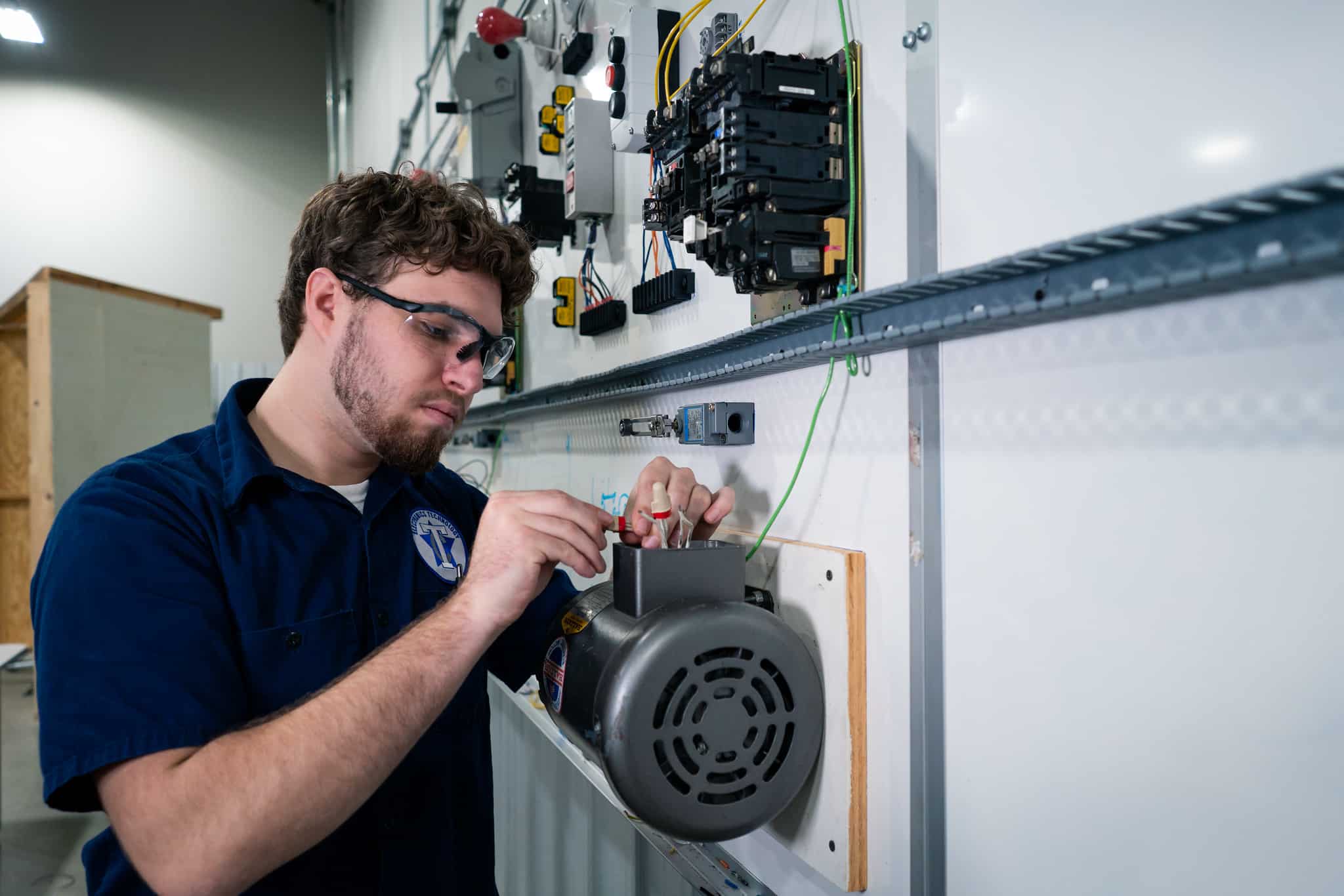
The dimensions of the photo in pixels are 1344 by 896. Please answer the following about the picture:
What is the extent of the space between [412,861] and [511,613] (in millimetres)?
479

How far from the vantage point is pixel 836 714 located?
37.9 inches

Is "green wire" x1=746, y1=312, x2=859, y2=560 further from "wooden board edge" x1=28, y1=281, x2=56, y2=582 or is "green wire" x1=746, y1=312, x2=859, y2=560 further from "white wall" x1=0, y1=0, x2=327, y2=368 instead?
"white wall" x1=0, y1=0, x2=327, y2=368

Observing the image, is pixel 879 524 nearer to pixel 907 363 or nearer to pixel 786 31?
pixel 907 363

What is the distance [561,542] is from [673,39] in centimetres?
95

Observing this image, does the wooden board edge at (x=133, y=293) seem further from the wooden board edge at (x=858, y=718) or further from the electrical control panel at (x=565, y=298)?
the wooden board edge at (x=858, y=718)

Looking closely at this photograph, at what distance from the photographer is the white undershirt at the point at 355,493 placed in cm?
122

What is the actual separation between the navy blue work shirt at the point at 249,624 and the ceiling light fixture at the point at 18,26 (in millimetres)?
6169

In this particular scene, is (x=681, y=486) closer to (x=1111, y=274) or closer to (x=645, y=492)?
(x=645, y=492)

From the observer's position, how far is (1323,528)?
522mm

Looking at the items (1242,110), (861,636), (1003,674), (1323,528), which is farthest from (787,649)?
(1242,110)

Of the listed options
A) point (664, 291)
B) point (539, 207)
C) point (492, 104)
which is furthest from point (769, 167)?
point (492, 104)

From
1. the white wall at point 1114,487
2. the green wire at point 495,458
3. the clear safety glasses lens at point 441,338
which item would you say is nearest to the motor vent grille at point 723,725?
the white wall at point 1114,487

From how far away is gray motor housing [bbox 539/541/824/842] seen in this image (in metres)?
0.82

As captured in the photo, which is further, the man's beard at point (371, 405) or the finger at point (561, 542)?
the man's beard at point (371, 405)
